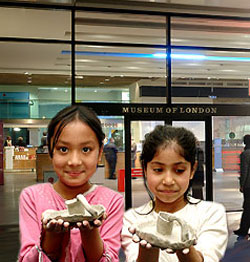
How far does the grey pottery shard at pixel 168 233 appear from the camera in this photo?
918 mm

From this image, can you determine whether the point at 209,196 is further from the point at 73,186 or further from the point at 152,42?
the point at 73,186

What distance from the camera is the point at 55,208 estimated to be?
1.17 m

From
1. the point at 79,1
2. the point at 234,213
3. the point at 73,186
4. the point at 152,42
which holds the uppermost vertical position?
the point at 79,1

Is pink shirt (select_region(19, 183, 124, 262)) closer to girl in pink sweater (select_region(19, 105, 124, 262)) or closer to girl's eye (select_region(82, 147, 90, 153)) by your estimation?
girl in pink sweater (select_region(19, 105, 124, 262))

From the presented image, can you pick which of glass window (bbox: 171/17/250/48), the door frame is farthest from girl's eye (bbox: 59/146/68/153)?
glass window (bbox: 171/17/250/48)

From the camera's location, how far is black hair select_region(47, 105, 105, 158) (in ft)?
3.80

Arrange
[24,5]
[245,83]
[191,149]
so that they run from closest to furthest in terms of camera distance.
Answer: [191,149]
[24,5]
[245,83]

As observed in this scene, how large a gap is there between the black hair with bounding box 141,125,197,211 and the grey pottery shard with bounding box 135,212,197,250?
22cm

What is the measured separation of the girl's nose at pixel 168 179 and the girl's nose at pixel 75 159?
26 cm

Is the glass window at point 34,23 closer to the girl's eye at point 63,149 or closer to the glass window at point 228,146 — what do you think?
the glass window at point 228,146

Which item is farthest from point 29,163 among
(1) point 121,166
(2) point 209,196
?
(2) point 209,196

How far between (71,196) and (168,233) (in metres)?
0.39

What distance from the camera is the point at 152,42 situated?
294 inches

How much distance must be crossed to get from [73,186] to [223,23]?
22.7 feet
